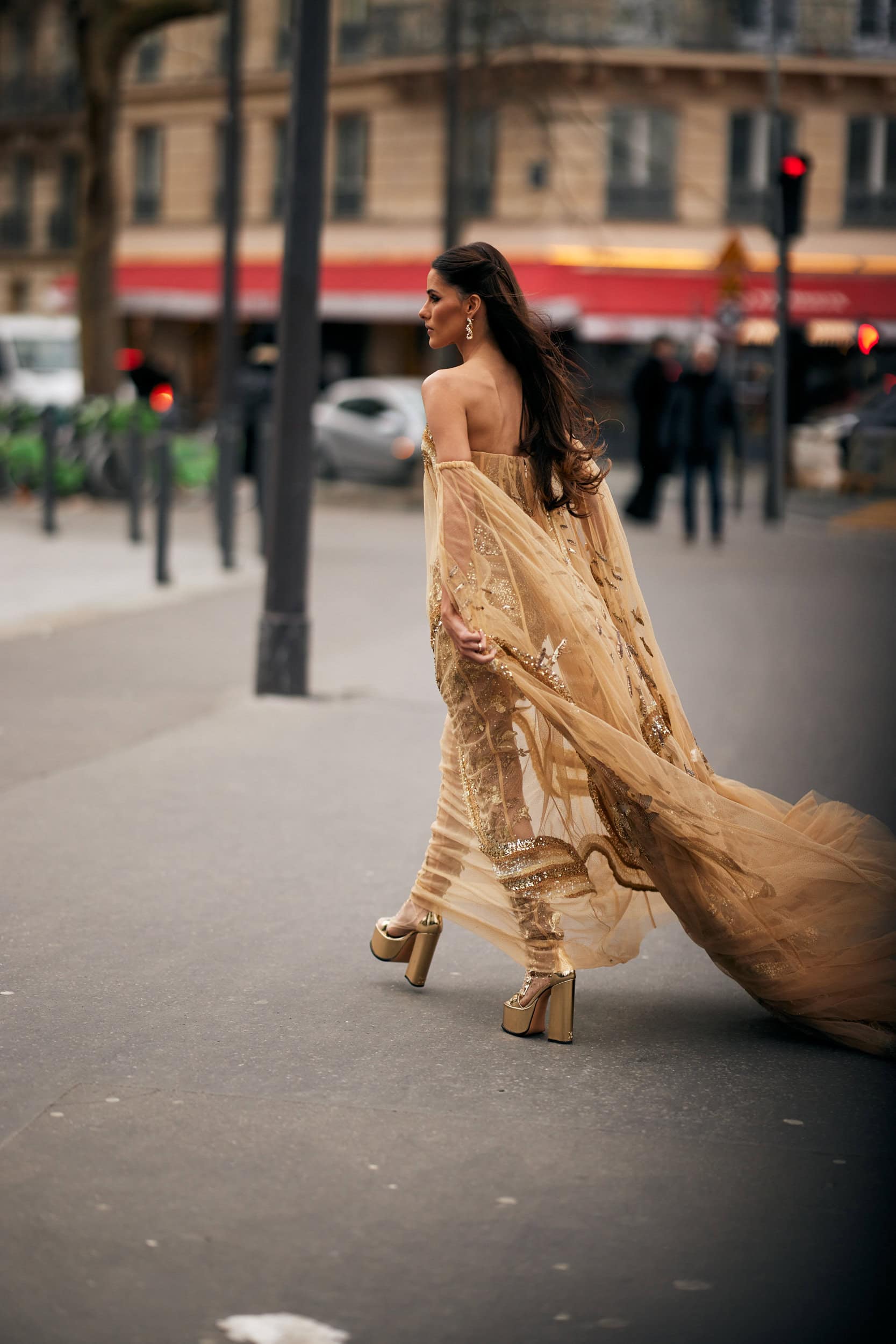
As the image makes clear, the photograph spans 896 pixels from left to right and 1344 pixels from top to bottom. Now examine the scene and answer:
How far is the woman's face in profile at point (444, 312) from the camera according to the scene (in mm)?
4434

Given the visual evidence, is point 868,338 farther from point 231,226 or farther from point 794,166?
point 231,226

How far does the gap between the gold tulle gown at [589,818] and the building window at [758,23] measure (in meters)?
35.7

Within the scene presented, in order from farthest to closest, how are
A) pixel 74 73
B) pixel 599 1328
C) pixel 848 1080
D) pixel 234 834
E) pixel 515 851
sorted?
pixel 74 73 → pixel 234 834 → pixel 515 851 → pixel 848 1080 → pixel 599 1328

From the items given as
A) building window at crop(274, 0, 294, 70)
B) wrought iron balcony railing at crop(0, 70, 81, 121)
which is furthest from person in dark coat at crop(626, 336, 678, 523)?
wrought iron balcony railing at crop(0, 70, 81, 121)

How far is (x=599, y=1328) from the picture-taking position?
9.59ft

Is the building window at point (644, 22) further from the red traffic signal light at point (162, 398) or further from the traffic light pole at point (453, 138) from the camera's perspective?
the red traffic signal light at point (162, 398)

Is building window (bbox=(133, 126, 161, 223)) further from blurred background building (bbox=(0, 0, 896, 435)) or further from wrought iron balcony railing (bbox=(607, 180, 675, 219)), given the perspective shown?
wrought iron balcony railing (bbox=(607, 180, 675, 219))

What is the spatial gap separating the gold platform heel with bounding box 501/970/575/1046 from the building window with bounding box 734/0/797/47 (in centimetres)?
3609

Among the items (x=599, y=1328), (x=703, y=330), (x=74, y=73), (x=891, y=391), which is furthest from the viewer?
(x=74, y=73)

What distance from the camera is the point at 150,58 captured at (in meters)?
43.0

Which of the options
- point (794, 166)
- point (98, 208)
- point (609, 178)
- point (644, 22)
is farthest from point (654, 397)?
point (644, 22)

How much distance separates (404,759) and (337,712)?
1140 mm

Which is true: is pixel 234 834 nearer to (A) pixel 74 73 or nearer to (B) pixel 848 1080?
(B) pixel 848 1080

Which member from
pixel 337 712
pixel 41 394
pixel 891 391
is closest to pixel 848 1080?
pixel 337 712
